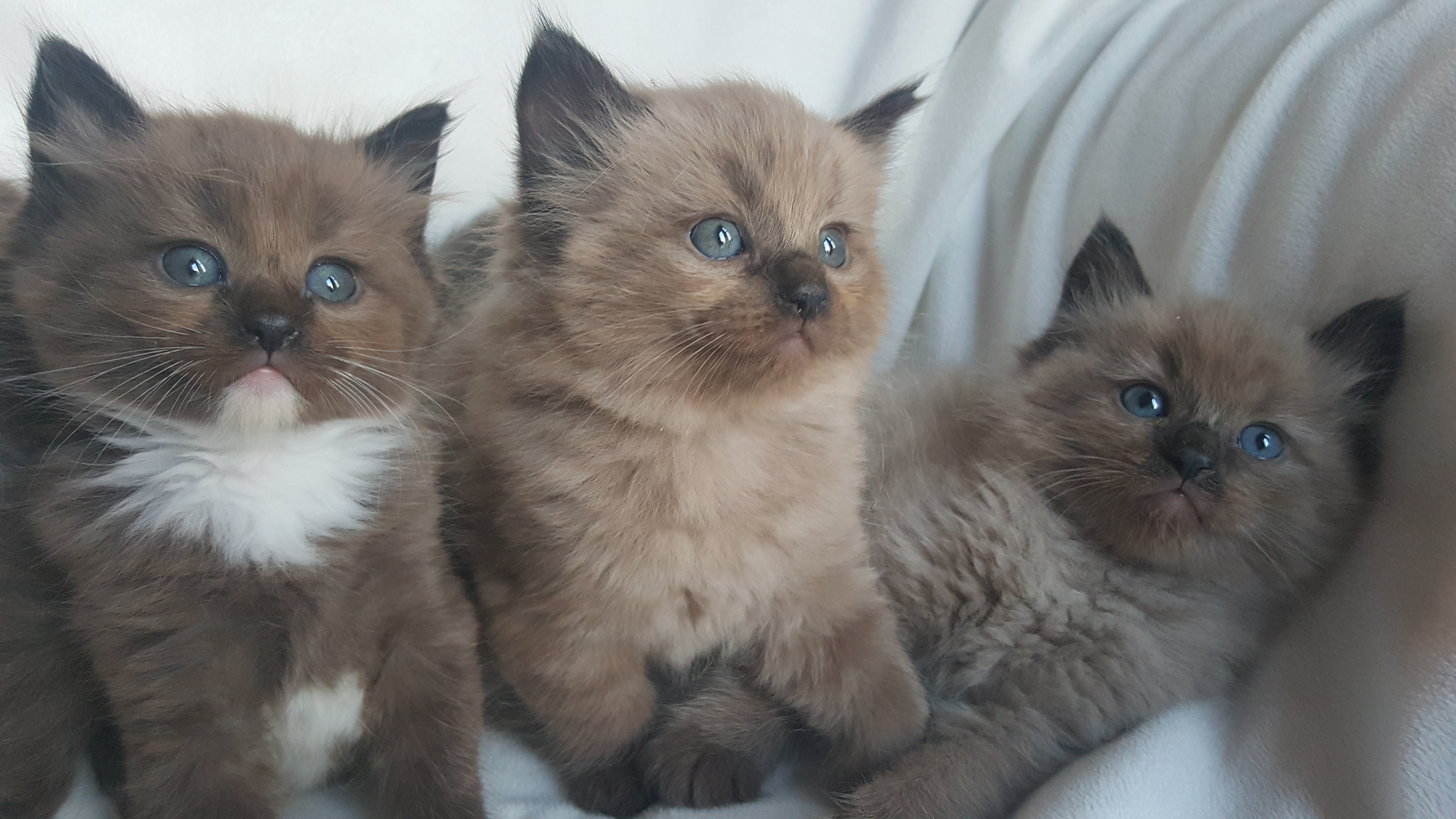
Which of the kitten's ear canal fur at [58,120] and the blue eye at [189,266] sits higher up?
the kitten's ear canal fur at [58,120]

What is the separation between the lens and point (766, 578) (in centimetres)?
106

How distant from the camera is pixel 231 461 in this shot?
0.96 meters

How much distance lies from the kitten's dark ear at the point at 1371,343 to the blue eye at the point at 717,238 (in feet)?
2.65

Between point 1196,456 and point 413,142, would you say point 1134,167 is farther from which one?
point 413,142

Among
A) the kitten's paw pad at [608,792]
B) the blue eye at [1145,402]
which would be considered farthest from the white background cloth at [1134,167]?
the blue eye at [1145,402]

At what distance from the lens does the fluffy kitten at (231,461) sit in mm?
881

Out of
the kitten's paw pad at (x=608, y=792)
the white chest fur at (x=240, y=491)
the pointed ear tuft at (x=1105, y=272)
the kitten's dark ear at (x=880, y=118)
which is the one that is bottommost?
the kitten's paw pad at (x=608, y=792)

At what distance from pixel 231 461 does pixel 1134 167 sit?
1477 millimetres

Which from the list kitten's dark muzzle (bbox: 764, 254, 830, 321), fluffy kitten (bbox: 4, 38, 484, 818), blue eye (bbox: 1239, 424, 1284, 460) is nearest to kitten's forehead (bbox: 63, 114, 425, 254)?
fluffy kitten (bbox: 4, 38, 484, 818)

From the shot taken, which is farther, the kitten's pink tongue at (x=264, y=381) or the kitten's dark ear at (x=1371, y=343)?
the kitten's dark ear at (x=1371, y=343)

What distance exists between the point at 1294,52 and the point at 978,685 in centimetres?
106

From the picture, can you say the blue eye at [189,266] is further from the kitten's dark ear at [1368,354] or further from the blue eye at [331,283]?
the kitten's dark ear at [1368,354]

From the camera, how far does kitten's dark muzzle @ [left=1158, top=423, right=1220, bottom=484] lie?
3.80 feet

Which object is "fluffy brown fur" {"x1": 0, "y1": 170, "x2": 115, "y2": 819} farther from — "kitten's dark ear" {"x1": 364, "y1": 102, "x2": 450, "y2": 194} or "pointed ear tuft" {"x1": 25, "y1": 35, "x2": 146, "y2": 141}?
"kitten's dark ear" {"x1": 364, "y1": 102, "x2": 450, "y2": 194}
